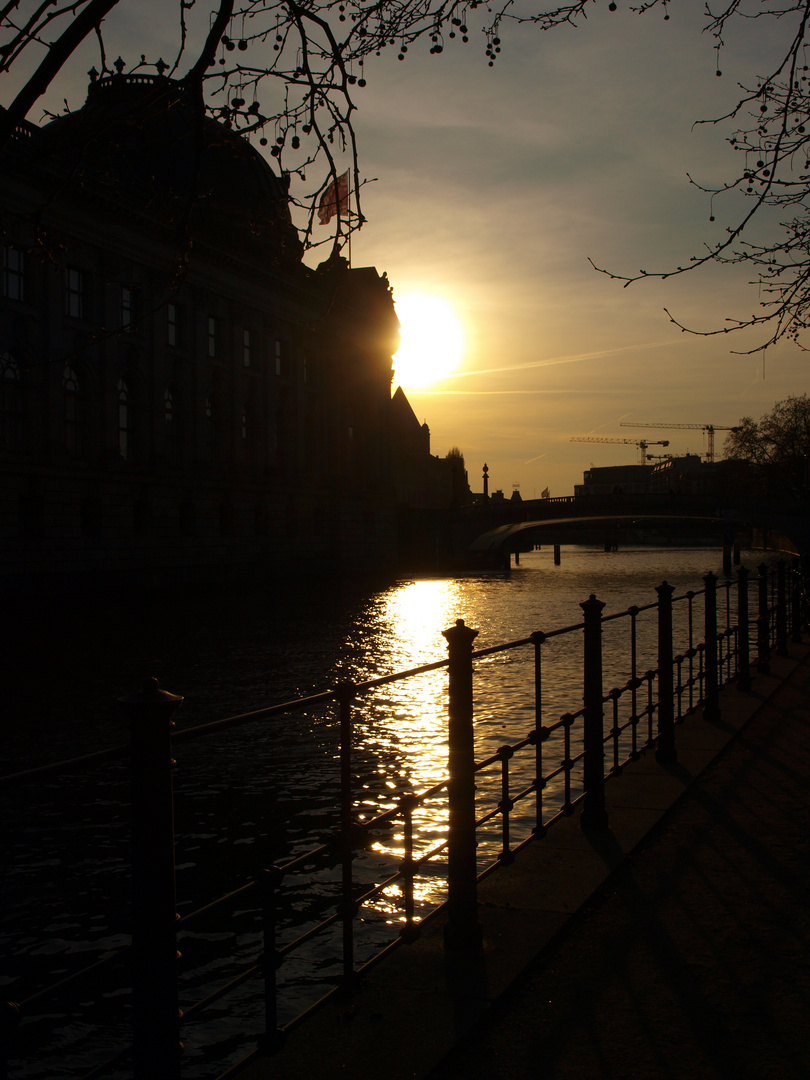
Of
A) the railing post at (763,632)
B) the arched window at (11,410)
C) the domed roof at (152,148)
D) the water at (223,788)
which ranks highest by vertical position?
the arched window at (11,410)

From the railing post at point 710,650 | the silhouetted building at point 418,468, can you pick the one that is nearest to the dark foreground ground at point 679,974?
the railing post at point 710,650

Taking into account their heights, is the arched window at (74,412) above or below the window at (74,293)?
below

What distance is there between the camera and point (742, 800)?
6.86 m

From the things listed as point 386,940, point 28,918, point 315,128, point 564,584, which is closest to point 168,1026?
point 386,940

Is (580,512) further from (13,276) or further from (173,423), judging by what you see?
(13,276)

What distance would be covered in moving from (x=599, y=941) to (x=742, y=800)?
111 inches

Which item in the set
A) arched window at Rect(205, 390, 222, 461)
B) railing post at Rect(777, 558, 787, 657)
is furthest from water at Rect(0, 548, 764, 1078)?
arched window at Rect(205, 390, 222, 461)

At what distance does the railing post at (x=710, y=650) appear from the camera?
907 cm

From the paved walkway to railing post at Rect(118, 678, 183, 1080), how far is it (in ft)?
1.80

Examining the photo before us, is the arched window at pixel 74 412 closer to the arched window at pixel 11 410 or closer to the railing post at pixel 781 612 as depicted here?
the arched window at pixel 11 410

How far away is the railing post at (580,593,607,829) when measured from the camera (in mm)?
5992

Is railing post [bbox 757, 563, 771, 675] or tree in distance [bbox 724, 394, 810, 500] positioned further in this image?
tree in distance [bbox 724, 394, 810, 500]

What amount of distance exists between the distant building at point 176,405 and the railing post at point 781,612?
13499mm

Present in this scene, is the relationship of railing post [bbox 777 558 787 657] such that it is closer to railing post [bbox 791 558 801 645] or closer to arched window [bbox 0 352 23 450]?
railing post [bbox 791 558 801 645]
